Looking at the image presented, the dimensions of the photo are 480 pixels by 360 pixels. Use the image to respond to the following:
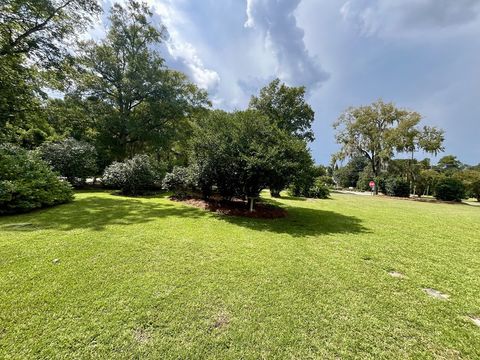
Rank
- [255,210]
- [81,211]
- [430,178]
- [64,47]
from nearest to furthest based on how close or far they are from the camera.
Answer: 1. [81,211]
2. [255,210]
3. [64,47]
4. [430,178]

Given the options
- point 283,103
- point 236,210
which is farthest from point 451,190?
point 236,210

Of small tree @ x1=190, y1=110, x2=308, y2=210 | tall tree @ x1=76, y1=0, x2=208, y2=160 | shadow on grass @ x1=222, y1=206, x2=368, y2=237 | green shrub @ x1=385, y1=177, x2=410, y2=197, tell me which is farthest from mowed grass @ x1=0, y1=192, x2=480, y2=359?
green shrub @ x1=385, y1=177, x2=410, y2=197

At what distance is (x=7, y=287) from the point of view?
9.12ft

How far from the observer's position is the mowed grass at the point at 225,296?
206cm

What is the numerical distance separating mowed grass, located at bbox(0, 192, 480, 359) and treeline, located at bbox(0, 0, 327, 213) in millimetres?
3090

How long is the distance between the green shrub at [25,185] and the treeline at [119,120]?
38mm

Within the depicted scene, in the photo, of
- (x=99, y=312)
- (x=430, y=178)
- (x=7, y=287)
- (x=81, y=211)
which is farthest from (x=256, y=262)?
(x=430, y=178)

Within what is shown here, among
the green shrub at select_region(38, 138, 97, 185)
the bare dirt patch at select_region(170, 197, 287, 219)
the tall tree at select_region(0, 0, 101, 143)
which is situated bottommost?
the bare dirt patch at select_region(170, 197, 287, 219)

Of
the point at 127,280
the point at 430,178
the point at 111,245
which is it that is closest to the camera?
the point at 127,280

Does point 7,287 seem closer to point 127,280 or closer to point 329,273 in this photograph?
point 127,280

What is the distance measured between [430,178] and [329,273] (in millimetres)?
31882

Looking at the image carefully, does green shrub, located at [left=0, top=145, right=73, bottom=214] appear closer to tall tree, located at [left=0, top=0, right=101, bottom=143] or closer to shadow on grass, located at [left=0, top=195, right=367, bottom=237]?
shadow on grass, located at [left=0, top=195, right=367, bottom=237]

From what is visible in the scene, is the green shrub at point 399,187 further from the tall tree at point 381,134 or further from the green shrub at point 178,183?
the green shrub at point 178,183

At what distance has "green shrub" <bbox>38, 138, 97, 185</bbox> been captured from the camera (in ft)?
41.3
